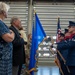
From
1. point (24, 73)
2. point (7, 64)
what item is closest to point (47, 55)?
point (24, 73)

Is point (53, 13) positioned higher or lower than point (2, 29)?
higher

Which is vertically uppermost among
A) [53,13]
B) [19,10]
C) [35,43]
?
[19,10]

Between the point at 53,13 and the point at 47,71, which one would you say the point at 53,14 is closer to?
the point at 53,13

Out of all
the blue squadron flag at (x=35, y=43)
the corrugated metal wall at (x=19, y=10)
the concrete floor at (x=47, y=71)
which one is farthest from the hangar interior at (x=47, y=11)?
the blue squadron flag at (x=35, y=43)

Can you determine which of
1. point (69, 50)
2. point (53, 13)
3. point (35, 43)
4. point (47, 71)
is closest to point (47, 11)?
point (53, 13)

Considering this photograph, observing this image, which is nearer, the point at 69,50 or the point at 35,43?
the point at 69,50

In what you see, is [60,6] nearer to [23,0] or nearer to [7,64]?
[23,0]

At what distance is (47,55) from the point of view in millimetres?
8023

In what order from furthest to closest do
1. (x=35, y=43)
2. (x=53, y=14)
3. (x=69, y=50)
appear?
1. (x=53, y=14)
2. (x=35, y=43)
3. (x=69, y=50)

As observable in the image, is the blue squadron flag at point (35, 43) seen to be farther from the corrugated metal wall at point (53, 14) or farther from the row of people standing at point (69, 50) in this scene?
the corrugated metal wall at point (53, 14)

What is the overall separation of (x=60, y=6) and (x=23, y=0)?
1707 mm

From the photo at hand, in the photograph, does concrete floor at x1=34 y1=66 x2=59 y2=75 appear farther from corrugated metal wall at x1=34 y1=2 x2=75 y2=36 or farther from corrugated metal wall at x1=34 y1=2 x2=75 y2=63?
corrugated metal wall at x1=34 y1=2 x2=75 y2=36

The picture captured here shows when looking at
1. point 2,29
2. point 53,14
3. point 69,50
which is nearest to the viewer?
point 2,29

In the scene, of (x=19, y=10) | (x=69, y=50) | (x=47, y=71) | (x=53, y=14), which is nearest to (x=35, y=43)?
(x=69, y=50)
